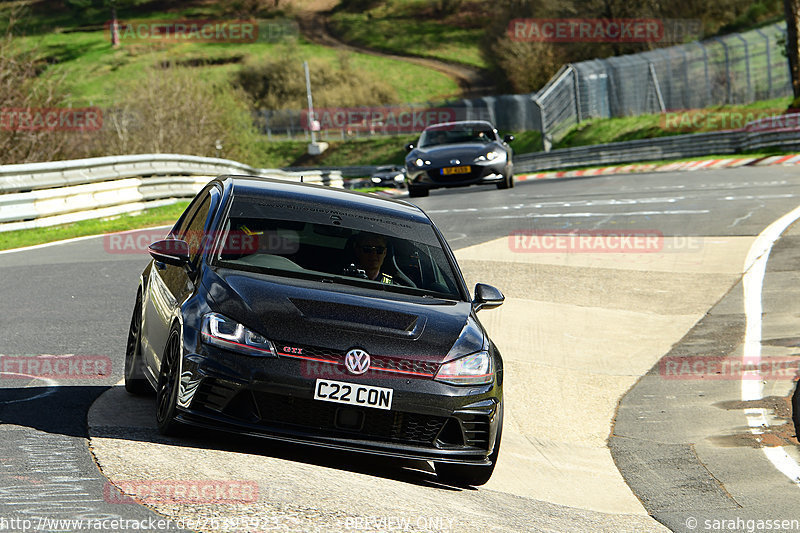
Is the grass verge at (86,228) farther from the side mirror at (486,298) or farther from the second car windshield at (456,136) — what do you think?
the side mirror at (486,298)

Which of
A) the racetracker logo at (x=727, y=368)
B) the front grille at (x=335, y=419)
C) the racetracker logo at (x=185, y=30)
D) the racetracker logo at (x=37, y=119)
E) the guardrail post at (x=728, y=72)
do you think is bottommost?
the racetracker logo at (x=185, y=30)

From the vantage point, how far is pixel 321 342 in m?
5.66

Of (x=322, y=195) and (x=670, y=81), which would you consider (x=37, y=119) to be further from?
(x=670, y=81)

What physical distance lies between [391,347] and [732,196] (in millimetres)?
16232

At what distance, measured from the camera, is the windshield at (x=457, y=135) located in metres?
24.0

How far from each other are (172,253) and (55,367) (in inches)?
75.6

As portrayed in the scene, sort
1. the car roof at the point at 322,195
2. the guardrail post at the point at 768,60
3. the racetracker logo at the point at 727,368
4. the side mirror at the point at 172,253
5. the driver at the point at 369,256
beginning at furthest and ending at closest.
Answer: the guardrail post at the point at 768,60, the racetracker logo at the point at 727,368, the car roof at the point at 322,195, the driver at the point at 369,256, the side mirror at the point at 172,253

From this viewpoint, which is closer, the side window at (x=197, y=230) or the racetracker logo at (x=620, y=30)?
the side window at (x=197, y=230)

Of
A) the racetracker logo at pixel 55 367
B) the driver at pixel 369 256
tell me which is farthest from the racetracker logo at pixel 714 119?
the driver at pixel 369 256

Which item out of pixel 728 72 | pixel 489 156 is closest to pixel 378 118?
pixel 728 72

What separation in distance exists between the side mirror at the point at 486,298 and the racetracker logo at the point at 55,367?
8.89 ft

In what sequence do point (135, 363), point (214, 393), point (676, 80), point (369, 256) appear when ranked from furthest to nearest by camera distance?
point (676, 80) → point (135, 363) → point (369, 256) → point (214, 393)

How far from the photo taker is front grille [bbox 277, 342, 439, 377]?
562 cm

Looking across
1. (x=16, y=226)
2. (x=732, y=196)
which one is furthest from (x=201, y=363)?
(x=732, y=196)
